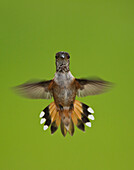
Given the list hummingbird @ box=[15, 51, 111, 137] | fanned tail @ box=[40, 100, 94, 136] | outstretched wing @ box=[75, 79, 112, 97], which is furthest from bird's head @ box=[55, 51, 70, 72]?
fanned tail @ box=[40, 100, 94, 136]

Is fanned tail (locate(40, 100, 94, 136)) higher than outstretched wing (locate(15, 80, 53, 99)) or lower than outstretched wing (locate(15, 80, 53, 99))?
lower

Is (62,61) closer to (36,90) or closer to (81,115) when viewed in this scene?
(36,90)

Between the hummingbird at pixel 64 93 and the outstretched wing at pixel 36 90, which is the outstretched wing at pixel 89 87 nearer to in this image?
the hummingbird at pixel 64 93

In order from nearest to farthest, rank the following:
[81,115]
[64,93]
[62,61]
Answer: [62,61] → [64,93] → [81,115]

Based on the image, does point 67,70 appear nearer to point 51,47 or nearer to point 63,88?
point 63,88

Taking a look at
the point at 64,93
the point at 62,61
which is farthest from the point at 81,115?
the point at 62,61

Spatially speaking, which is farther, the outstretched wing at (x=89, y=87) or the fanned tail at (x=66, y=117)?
the fanned tail at (x=66, y=117)

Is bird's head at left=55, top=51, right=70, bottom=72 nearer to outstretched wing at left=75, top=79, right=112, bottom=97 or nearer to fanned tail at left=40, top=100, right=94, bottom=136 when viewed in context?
outstretched wing at left=75, top=79, right=112, bottom=97

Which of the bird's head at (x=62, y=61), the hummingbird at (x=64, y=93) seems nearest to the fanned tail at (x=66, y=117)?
the hummingbird at (x=64, y=93)
